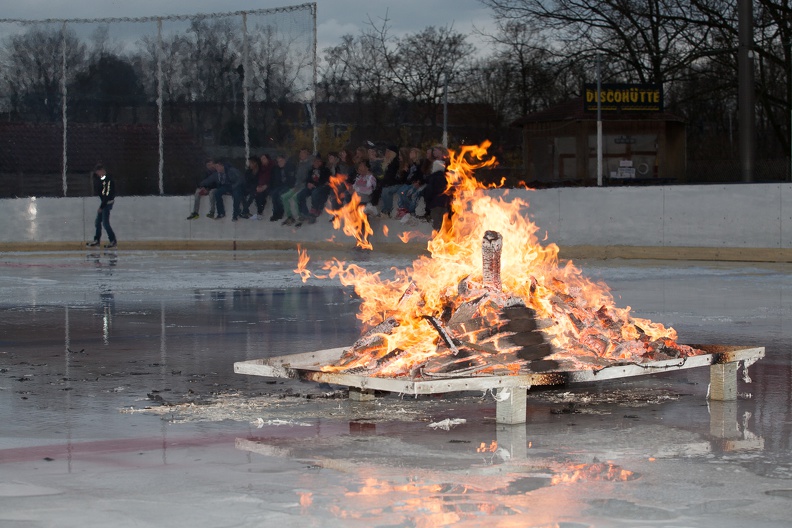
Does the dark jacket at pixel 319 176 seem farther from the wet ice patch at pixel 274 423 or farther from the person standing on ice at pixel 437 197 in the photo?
the wet ice patch at pixel 274 423

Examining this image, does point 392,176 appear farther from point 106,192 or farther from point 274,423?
point 274,423

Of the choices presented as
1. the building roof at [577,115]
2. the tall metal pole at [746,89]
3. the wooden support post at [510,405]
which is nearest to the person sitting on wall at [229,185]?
the tall metal pole at [746,89]

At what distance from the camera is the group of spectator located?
85.6 ft

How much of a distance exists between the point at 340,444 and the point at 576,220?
60.3 ft

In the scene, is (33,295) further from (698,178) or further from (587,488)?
(698,178)

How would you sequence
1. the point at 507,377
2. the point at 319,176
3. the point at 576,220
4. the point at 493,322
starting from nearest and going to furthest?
the point at 507,377
the point at 493,322
the point at 576,220
the point at 319,176

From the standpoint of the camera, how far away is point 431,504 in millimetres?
5328

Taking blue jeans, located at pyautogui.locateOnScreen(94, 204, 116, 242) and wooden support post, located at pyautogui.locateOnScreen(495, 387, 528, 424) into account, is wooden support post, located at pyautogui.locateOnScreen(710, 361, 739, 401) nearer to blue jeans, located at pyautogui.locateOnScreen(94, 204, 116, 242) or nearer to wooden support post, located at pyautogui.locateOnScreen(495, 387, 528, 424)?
wooden support post, located at pyautogui.locateOnScreen(495, 387, 528, 424)

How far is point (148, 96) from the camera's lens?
29156mm

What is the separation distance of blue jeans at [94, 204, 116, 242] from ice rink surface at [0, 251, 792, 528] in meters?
16.1

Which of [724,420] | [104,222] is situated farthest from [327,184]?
[724,420]

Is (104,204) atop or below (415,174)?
below

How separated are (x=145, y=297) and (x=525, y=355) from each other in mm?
9814

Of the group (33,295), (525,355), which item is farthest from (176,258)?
(525,355)
